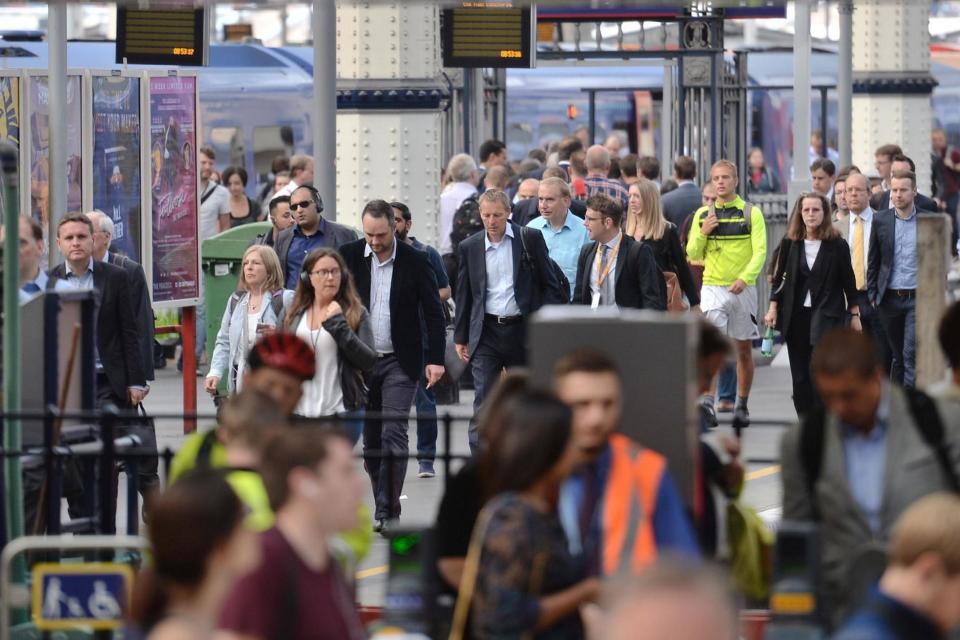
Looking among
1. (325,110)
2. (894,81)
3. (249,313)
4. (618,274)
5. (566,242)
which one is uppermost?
(894,81)

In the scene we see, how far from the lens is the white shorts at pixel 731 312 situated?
51.3 feet

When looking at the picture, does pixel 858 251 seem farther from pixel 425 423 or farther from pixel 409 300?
pixel 409 300

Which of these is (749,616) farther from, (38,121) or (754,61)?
Answer: (754,61)

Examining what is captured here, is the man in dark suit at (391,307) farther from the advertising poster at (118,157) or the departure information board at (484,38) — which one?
the departure information board at (484,38)

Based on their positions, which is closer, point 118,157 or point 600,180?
point 118,157

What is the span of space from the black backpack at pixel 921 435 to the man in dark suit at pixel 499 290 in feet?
22.0

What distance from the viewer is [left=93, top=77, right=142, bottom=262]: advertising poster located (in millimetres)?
13570

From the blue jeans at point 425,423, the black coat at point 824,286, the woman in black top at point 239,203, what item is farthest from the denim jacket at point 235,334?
the woman in black top at point 239,203

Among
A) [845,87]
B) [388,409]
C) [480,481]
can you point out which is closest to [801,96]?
[845,87]

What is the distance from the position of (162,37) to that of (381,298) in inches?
165

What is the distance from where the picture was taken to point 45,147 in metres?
13.7

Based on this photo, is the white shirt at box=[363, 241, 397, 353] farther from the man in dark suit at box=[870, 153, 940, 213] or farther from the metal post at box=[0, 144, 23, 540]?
the man in dark suit at box=[870, 153, 940, 213]

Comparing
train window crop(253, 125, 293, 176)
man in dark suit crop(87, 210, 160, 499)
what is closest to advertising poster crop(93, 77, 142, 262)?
man in dark suit crop(87, 210, 160, 499)

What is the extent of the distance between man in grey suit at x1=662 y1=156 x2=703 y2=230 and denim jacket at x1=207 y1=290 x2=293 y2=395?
23.1 feet
